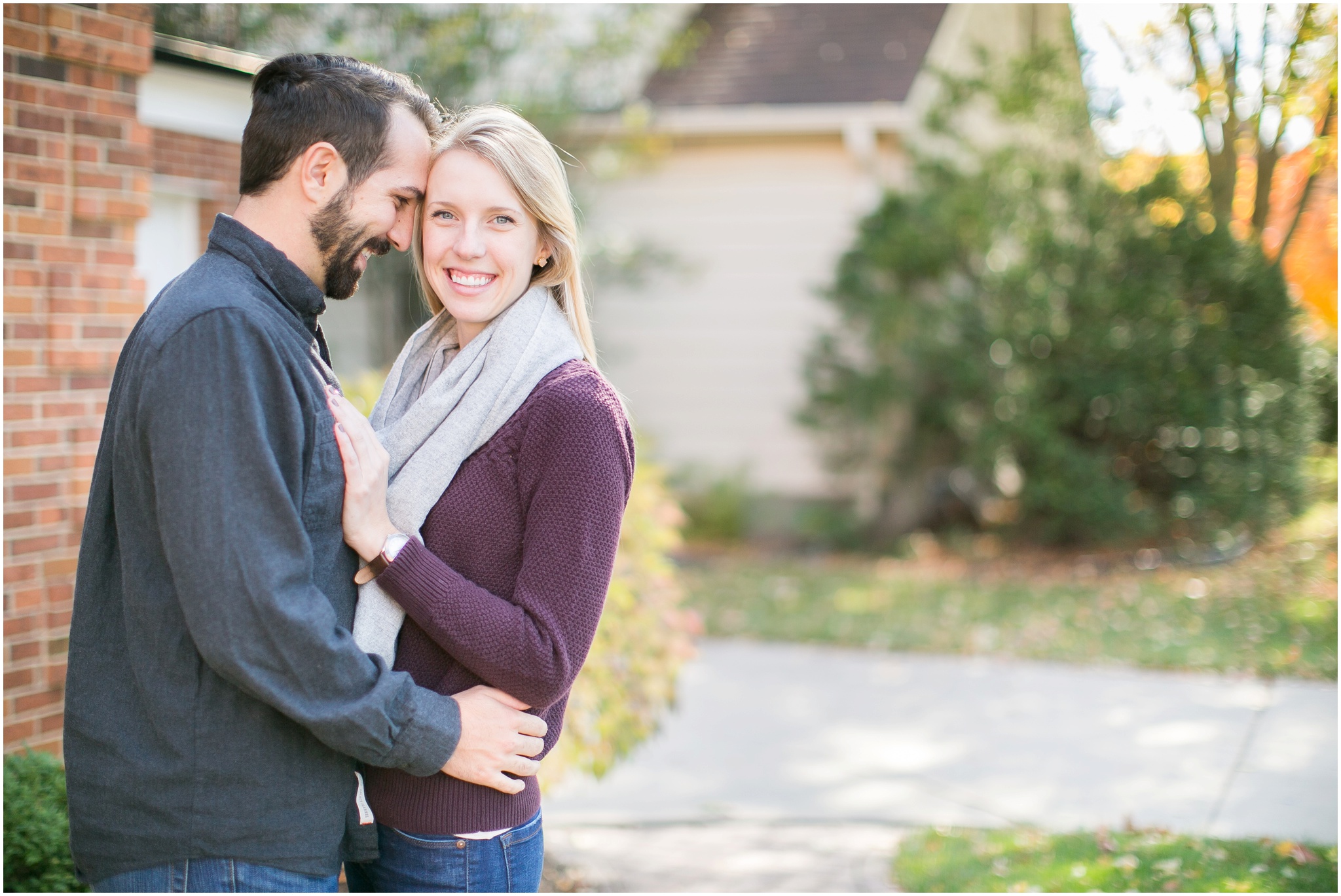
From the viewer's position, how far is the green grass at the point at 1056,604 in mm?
6746

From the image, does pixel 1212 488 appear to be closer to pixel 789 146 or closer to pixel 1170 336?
pixel 1170 336

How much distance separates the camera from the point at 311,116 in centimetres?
178

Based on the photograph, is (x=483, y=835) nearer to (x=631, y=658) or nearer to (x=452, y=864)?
(x=452, y=864)

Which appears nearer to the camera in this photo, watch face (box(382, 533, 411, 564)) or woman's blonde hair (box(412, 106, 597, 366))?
watch face (box(382, 533, 411, 564))

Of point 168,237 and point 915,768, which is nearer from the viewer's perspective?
point 915,768

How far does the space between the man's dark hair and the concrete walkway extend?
112 inches

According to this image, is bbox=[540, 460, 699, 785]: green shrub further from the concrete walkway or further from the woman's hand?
the woman's hand

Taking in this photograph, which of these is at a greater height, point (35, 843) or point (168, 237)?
point (168, 237)

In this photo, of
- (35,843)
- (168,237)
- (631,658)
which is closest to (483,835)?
(35,843)

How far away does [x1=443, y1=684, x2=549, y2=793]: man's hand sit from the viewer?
1803 mm


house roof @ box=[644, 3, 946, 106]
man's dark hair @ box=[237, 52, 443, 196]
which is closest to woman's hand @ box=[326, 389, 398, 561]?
man's dark hair @ box=[237, 52, 443, 196]

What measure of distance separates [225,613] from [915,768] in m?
4.16

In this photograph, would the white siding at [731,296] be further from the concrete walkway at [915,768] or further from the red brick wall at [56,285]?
the red brick wall at [56,285]

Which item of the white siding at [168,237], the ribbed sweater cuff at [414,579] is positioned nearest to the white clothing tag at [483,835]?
the ribbed sweater cuff at [414,579]
